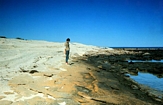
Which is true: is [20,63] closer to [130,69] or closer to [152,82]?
[152,82]

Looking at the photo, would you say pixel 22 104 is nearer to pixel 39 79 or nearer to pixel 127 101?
pixel 39 79

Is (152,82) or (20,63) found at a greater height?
(20,63)

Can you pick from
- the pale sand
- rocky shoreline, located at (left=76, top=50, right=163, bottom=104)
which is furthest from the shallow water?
the pale sand

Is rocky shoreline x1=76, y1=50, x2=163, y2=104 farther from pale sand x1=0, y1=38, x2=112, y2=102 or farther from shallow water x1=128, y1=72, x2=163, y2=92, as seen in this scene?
pale sand x1=0, y1=38, x2=112, y2=102

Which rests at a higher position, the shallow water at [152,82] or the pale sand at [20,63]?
the pale sand at [20,63]

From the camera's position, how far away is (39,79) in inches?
270

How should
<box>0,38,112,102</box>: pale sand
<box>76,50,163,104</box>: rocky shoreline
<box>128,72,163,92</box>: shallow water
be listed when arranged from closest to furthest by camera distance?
<box>0,38,112,102</box>: pale sand < <box>76,50,163,104</box>: rocky shoreline < <box>128,72,163,92</box>: shallow water

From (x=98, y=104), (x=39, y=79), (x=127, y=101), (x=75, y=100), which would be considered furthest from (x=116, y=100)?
(x=39, y=79)

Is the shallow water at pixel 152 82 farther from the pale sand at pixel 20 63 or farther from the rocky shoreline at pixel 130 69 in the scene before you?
the pale sand at pixel 20 63

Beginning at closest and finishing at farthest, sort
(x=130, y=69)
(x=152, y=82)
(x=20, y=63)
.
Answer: (x=152, y=82)
(x=20, y=63)
(x=130, y=69)

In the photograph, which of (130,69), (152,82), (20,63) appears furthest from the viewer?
(130,69)

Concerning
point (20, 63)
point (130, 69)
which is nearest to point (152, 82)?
point (130, 69)

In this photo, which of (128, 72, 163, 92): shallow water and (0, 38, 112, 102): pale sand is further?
(128, 72, 163, 92): shallow water

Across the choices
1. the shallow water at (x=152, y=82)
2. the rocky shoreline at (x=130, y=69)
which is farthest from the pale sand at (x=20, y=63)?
the shallow water at (x=152, y=82)
